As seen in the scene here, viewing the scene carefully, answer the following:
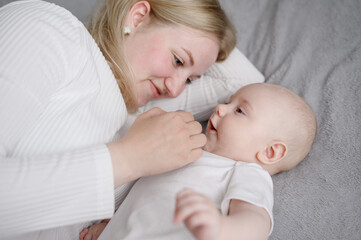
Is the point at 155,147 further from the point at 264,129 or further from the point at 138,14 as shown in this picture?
the point at 138,14

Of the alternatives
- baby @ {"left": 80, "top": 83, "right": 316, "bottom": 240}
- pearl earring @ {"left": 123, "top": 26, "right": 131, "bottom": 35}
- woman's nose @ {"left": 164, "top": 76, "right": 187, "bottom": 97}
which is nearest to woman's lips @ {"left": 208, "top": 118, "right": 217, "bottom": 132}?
baby @ {"left": 80, "top": 83, "right": 316, "bottom": 240}

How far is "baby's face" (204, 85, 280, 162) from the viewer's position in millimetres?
1069

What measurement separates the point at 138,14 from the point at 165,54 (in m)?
0.22

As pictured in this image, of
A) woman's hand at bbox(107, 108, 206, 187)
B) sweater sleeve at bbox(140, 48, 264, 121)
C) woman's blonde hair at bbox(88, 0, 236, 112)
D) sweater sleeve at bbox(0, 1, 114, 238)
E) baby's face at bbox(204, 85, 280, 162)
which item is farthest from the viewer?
sweater sleeve at bbox(140, 48, 264, 121)

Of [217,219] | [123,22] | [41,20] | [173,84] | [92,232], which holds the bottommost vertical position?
[92,232]

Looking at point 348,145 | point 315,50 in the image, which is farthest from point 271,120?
point 315,50

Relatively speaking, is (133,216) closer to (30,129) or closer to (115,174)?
(115,174)

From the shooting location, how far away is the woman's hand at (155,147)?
0.82 meters

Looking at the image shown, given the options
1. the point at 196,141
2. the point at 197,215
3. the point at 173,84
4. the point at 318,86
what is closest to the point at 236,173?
the point at 196,141

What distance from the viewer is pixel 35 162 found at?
0.75 m

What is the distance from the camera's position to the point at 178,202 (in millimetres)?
631

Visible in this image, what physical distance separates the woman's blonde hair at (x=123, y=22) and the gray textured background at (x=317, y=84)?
314 mm

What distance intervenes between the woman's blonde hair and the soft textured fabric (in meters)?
0.42

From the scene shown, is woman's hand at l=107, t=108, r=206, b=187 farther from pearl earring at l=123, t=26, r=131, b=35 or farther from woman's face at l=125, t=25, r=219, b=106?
pearl earring at l=123, t=26, r=131, b=35
